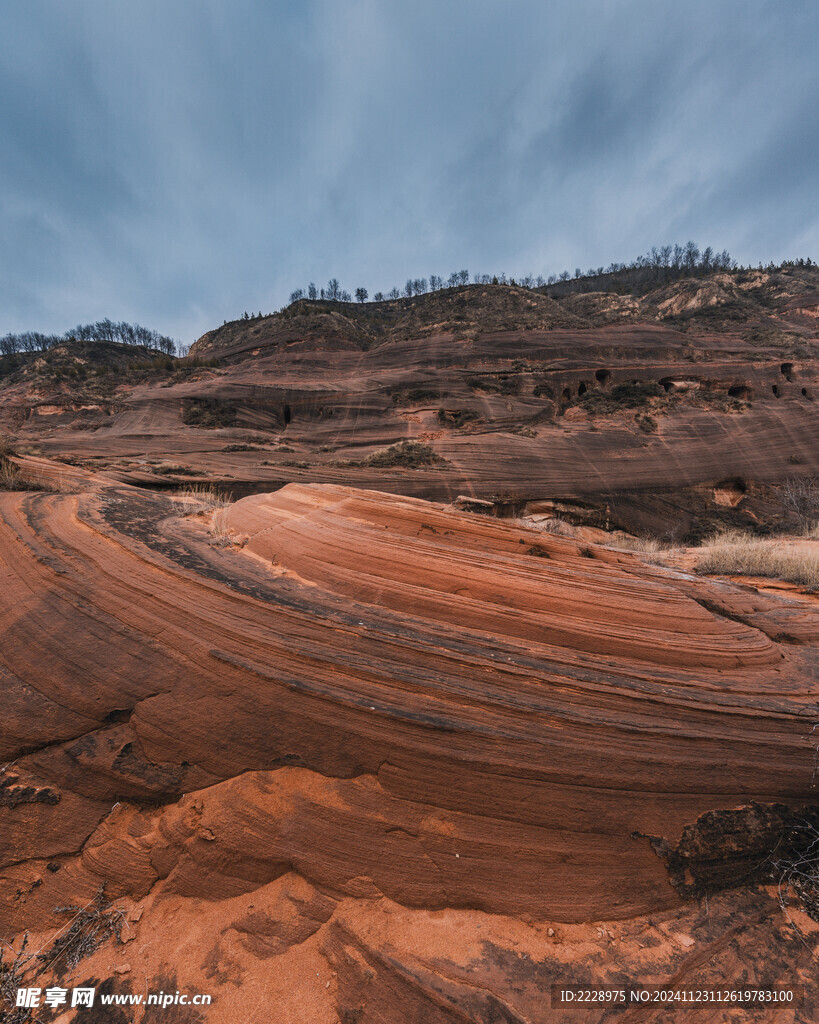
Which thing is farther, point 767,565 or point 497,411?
point 497,411

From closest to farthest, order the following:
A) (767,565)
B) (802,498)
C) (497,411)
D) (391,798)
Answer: (391,798) → (767,565) → (802,498) → (497,411)

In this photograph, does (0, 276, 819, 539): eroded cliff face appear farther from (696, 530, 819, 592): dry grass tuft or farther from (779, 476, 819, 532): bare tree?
(696, 530, 819, 592): dry grass tuft

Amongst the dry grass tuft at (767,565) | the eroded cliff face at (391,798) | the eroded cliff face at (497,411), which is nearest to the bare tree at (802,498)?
the eroded cliff face at (497,411)

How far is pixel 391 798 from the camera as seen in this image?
2.26 meters

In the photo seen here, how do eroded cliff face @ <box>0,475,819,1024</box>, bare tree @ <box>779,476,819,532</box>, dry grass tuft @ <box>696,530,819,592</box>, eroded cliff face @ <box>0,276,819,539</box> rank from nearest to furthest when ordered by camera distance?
eroded cliff face @ <box>0,475,819,1024</box> < dry grass tuft @ <box>696,530,819,592</box> < bare tree @ <box>779,476,819,532</box> < eroded cliff face @ <box>0,276,819,539</box>

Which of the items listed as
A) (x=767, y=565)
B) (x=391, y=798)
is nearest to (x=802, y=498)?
(x=767, y=565)

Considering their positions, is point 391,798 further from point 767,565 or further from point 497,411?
point 497,411

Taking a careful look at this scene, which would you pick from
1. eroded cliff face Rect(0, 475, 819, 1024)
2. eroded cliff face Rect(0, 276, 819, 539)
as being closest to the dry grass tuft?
eroded cliff face Rect(0, 475, 819, 1024)

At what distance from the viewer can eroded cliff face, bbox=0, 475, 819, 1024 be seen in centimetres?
188

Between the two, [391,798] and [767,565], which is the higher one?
[767,565]

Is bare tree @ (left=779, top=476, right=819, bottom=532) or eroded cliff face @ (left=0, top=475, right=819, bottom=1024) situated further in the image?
bare tree @ (left=779, top=476, right=819, bottom=532)

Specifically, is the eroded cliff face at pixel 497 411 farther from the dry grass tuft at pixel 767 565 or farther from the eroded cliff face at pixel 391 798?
the eroded cliff face at pixel 391 798

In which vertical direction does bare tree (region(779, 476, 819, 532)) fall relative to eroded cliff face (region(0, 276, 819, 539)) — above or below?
below

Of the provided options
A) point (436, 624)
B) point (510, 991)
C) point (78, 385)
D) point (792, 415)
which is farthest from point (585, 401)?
point (78, 385)
